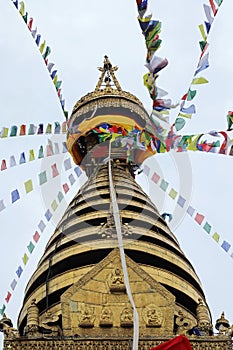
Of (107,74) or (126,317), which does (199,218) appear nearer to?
(126,317)

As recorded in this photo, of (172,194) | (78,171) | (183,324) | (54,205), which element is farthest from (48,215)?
(78,171)

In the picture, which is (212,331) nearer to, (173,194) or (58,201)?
(173,194)

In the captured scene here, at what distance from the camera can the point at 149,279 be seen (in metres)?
18.1

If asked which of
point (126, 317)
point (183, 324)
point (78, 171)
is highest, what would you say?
point (78, 171)

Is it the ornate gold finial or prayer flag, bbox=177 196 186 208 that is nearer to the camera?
prayer flag, bbox=177 196 186 208

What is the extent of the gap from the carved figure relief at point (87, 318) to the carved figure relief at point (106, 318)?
17 centimetres

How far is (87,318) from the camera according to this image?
56.3ft

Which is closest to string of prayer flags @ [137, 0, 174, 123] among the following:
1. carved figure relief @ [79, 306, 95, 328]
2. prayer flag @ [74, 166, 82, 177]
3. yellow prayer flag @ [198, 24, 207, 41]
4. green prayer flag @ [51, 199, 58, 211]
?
yellow prayer flag @ [198, 24, 207, 41]

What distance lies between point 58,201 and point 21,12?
17.6ft

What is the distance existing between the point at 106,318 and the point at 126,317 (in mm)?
377

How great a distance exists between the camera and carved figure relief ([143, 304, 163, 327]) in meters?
17.2

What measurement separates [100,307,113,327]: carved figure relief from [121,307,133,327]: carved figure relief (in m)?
0.23

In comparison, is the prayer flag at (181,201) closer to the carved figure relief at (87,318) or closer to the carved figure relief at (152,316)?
the carved figure relief at (152,316)

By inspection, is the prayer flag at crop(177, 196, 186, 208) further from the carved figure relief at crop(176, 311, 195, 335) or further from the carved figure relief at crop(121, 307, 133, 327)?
the carved figure relief at crop(121, 307, 133, 327)
